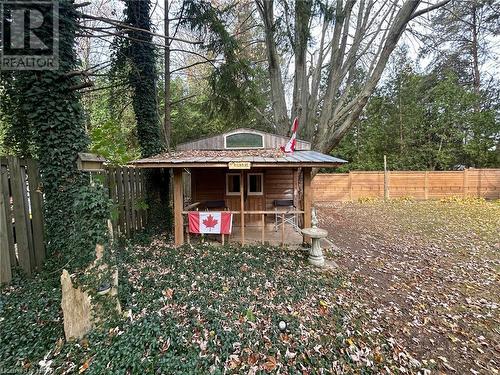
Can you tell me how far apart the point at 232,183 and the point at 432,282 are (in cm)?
609

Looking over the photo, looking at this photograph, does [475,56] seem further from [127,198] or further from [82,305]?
[82,305]

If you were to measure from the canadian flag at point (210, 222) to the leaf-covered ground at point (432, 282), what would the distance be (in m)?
2.79

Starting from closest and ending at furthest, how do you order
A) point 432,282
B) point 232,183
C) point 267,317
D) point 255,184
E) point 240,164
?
point 267,317 < point 432,282 < point 240,164 < point 232,183 < point 255,184

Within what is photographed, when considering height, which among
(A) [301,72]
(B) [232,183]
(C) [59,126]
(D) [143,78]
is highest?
(A) [301,72]

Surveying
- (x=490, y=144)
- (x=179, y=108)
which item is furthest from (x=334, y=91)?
(x=490, y=144)

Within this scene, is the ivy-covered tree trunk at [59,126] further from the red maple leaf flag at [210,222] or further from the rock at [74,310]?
the red maple leaf flag at [210,222]

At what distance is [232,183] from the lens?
8438 millimetres

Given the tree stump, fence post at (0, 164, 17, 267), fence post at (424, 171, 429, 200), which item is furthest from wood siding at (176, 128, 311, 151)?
fence post at (424, 171, 429, 200)

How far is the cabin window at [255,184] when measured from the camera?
8484mm

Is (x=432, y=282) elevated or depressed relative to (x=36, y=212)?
depressed

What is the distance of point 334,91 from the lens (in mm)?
8438

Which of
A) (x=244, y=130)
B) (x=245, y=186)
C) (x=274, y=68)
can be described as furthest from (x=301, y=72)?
(x=245, y=186)

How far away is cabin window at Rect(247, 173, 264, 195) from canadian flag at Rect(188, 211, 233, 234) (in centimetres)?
256

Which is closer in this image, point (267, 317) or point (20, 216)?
point (267, 317)
